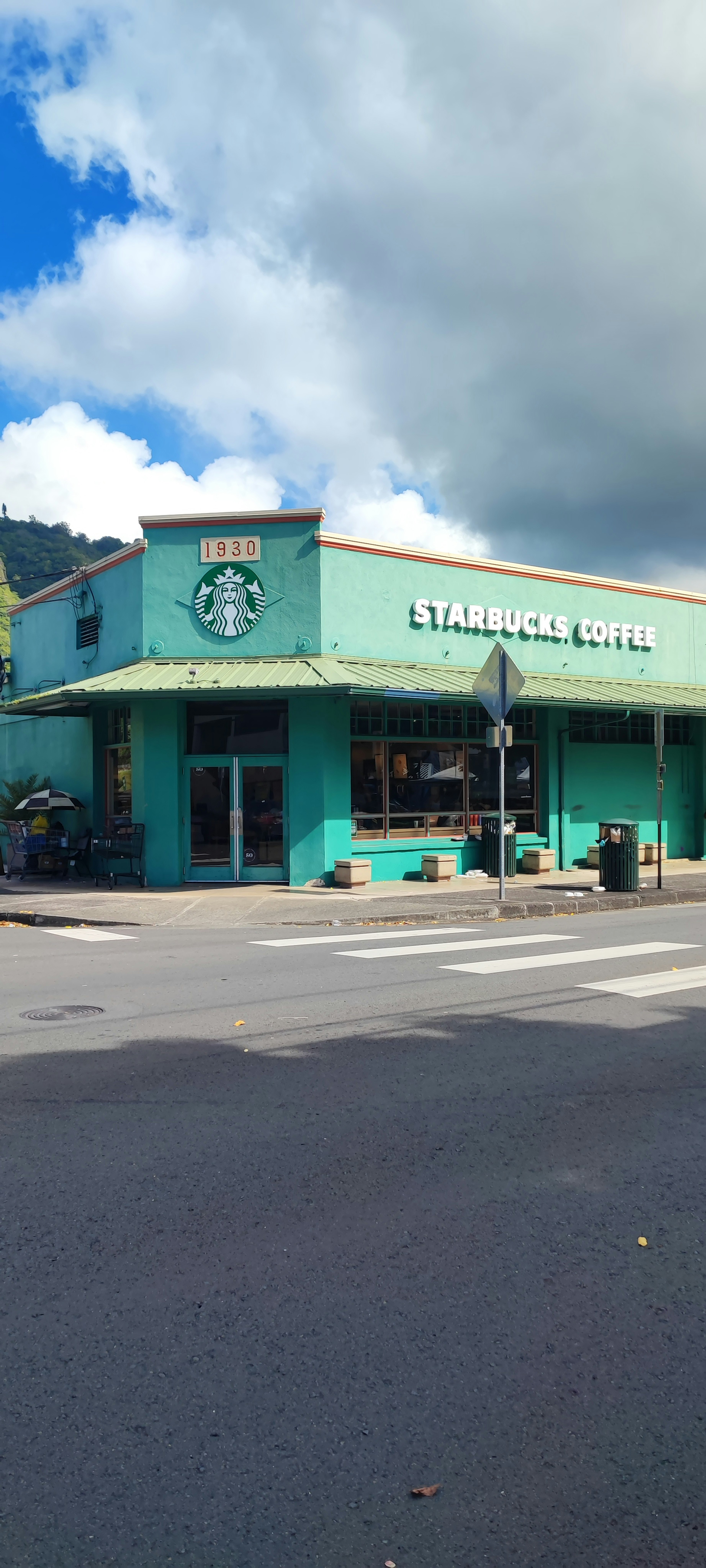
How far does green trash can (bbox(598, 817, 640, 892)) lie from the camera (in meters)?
16.8

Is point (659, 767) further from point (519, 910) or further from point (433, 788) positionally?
A: point (433, 788)

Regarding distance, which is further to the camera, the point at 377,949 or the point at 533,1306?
the point at 377,949

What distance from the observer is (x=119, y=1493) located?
255cm

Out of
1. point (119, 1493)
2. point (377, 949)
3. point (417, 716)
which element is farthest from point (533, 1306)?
point (417, 716)

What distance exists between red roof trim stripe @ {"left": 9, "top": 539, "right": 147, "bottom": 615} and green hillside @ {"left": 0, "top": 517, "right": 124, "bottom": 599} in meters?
43.7

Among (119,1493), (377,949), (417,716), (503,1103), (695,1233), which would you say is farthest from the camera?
(417,716)

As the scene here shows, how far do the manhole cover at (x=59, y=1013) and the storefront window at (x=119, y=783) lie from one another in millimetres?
11252

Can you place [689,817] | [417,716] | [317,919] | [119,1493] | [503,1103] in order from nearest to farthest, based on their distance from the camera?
[119,1493]
[503,1103]
[317,919]
[417,716]
[689,817]

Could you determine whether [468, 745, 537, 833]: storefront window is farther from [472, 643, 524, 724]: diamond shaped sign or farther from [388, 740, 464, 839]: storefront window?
[472, 643, 524, 724]: diamond shaped sign

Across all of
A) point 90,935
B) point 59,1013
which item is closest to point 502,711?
point 90,935

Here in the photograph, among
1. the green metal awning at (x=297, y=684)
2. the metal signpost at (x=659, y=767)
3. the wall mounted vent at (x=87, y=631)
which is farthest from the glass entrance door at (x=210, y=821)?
the metal signpost at (x=659, y=767)

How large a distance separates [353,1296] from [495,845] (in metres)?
15.8

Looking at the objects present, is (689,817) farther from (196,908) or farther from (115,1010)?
(115,1010)

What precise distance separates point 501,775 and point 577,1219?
11.3m
